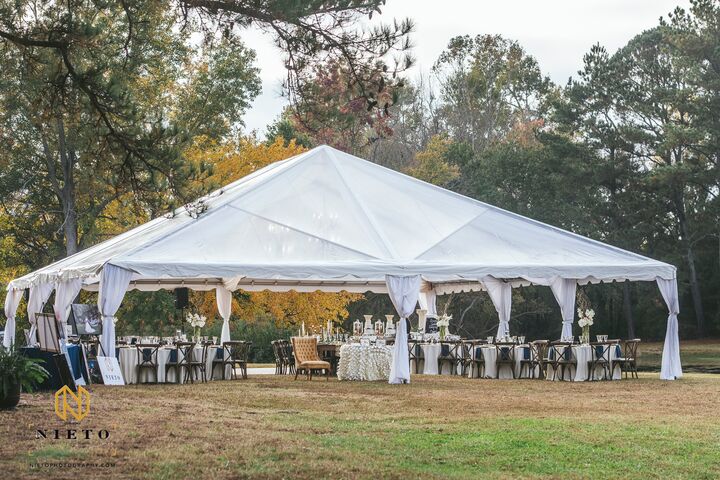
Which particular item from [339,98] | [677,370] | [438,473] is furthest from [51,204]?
[438,473]

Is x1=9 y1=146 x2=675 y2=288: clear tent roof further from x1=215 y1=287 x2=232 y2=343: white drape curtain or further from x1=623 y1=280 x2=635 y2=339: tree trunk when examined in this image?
x1=623 y1=280 x2=635 y2=339: tree trunk

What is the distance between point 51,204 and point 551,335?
62.4ft

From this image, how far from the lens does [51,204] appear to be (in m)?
31.8

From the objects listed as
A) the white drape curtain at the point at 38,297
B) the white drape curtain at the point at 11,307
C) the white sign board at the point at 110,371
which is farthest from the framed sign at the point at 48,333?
the white drape curtain at the point at 11,307

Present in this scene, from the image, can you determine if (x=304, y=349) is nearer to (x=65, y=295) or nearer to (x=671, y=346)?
(x=65, y=295)

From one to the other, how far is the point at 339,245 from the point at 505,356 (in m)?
3.89

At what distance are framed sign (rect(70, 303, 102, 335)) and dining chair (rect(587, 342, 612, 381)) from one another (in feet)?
31.2

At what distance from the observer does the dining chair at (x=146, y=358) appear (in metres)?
16.6

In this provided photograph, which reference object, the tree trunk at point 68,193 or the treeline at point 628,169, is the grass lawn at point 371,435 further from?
the treeline at point 628,169

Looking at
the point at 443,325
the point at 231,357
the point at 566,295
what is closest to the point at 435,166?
the point at 443,325

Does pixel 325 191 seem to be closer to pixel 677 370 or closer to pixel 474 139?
pixel 677 370

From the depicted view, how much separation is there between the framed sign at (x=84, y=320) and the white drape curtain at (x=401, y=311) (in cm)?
689

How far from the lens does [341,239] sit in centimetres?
1767

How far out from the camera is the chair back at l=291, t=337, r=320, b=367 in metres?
18.0
